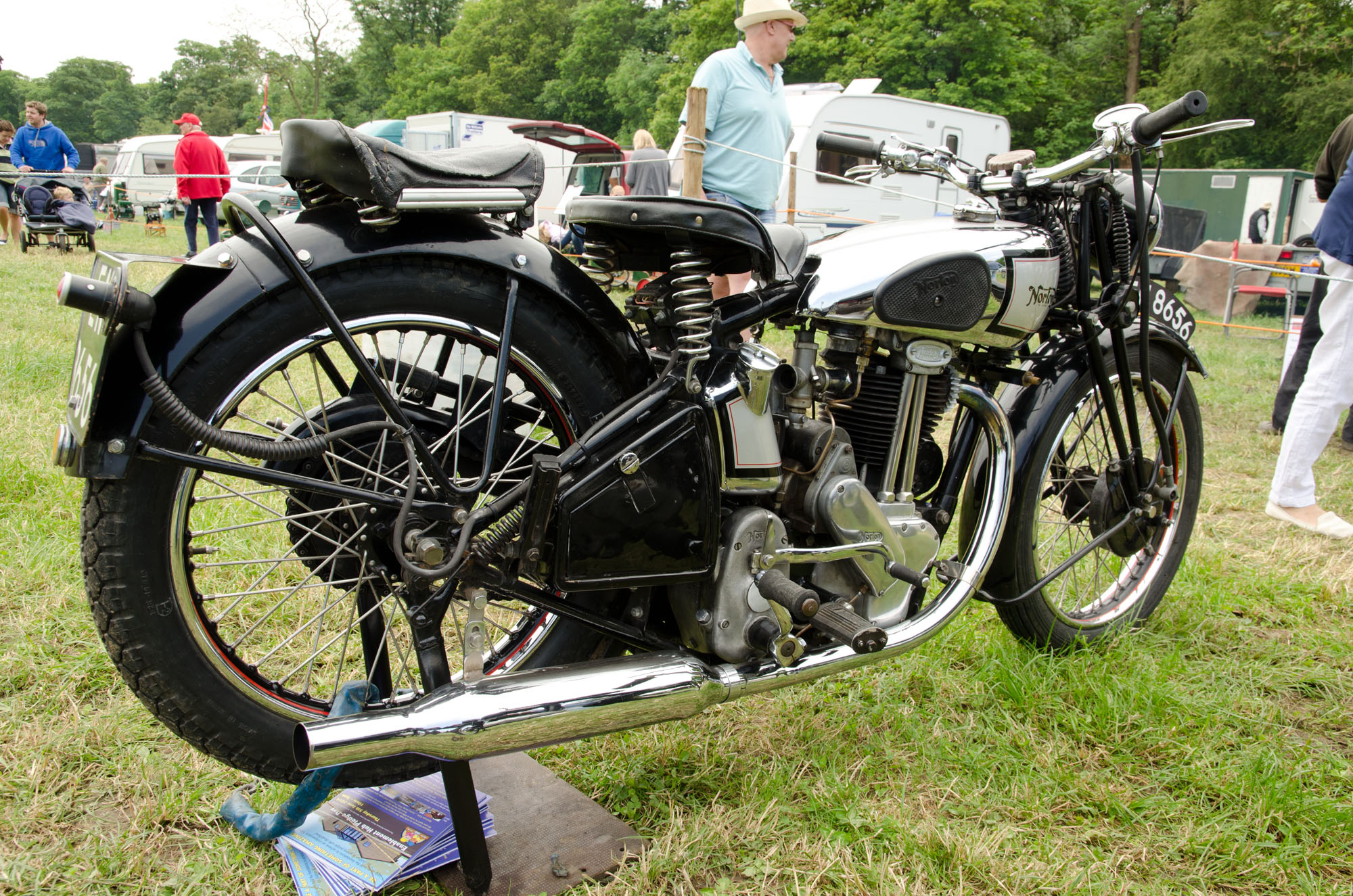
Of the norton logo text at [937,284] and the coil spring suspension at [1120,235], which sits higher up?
the coil spring suspension at [1120,235]

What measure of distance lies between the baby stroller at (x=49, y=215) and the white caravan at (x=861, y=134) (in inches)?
350

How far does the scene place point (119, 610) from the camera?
5.24 feet

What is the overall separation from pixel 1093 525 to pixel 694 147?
3521 millimetres

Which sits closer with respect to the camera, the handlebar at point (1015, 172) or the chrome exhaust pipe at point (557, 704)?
the chrome exhaust pipe at point (557, 704)

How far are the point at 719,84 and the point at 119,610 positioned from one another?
4.68 metres

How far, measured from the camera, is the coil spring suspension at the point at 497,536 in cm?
173

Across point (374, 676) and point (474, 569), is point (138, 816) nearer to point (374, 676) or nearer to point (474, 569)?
point (374, 676)

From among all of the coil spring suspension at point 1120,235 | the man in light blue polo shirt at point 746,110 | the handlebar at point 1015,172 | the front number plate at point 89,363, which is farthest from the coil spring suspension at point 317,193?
the man in light blue polo shirt at point 746,110

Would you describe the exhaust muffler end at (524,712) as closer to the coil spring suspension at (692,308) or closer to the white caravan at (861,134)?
the coil spring suspension at (692,308)

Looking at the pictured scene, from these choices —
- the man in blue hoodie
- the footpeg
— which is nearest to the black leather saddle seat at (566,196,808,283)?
the footpeg

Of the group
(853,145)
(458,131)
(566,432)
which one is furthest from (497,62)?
(566,432)

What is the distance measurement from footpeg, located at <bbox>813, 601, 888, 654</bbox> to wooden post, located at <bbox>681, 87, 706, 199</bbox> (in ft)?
12.3

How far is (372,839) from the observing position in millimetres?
1928

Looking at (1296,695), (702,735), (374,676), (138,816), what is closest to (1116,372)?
(1296,695)
